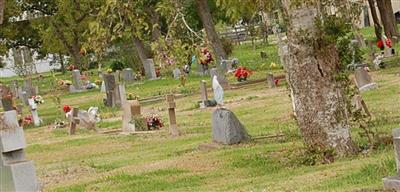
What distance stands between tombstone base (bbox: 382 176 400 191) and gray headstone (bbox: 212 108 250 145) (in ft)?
20.7

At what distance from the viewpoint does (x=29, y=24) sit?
5909cm

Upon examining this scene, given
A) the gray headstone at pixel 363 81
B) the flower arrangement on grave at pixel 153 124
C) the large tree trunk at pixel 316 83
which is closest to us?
the large tree trunk at pixel 316 83

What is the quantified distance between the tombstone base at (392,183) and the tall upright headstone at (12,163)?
3.23 m

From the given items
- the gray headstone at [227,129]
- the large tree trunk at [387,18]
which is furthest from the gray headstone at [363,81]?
the large tree trunk at [387,18]

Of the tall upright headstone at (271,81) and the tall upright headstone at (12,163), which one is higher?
the tall upright headstone at (12,163)

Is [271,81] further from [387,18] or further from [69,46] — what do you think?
[69,46]

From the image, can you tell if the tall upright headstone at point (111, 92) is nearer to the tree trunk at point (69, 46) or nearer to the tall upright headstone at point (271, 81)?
the tall upright headstone at point (271, 81)

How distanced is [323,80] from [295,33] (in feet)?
2.37

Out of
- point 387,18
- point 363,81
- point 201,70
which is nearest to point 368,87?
point 363,81

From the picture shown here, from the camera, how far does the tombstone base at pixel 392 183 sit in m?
8.32

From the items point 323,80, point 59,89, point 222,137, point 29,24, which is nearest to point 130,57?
point 59,89

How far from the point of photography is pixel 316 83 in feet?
39.4

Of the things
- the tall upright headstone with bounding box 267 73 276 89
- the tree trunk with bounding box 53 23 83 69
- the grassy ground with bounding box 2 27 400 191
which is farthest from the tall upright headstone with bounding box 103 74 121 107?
the tree trunk with bounding box 53 23 83 69

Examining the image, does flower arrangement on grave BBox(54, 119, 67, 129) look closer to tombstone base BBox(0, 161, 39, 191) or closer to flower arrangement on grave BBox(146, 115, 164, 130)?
flower arrangement on grave BBox(146, 115, 164, 130)
